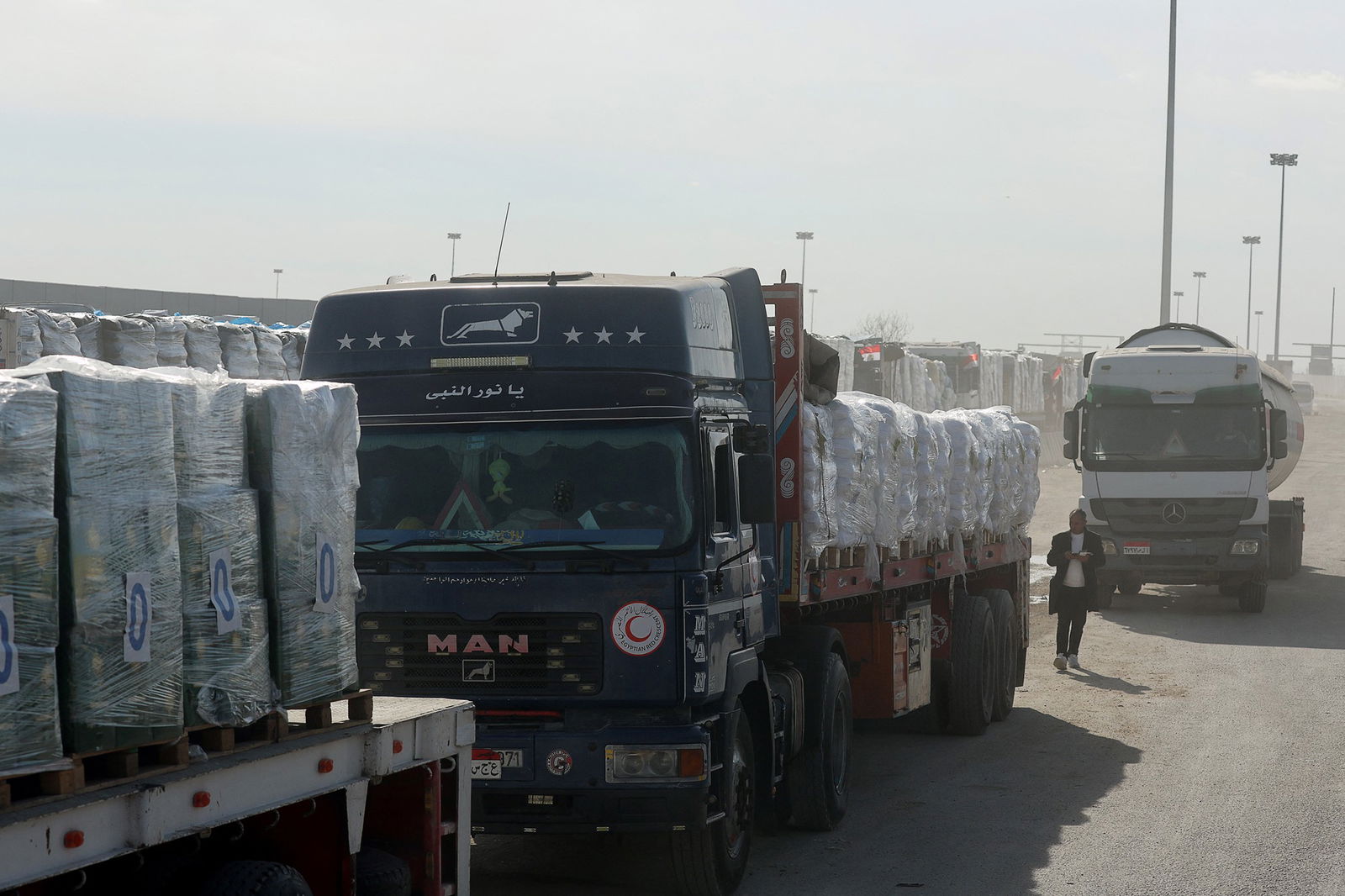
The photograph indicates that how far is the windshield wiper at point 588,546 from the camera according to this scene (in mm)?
7230

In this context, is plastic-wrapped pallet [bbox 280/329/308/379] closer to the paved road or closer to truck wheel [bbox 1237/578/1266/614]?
the paved road

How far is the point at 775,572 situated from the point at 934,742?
16.5ft

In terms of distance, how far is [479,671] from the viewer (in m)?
7.38

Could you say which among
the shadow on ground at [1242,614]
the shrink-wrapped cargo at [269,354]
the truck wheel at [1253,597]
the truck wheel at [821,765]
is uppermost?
the shrink-wrapped cargo at [269,354]

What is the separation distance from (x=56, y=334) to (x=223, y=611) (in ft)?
33.4

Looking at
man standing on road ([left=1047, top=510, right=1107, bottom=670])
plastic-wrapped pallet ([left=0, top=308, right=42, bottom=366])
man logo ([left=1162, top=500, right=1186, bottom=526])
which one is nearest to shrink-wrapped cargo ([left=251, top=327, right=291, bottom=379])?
plastic-wrapped pallet ([left=0, top=308, right=42, bottom=366])

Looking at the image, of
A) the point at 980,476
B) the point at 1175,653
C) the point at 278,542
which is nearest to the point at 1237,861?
the point at 980,476

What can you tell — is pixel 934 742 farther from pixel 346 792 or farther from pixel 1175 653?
pixel 346 792

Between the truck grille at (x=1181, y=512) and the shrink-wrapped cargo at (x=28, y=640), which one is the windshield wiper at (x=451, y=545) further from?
the truck grille at (x=1181, y=512)

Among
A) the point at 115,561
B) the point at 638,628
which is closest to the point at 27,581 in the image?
the point at 115,561

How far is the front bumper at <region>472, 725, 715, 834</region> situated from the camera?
23.8 feet

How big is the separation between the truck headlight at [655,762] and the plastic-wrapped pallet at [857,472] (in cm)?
285

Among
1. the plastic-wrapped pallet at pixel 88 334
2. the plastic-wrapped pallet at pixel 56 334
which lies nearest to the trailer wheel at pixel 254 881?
the plastic-wrapped pallet at pixel 56 334

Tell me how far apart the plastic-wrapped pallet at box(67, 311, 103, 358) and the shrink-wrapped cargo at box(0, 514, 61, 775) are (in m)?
10.9
